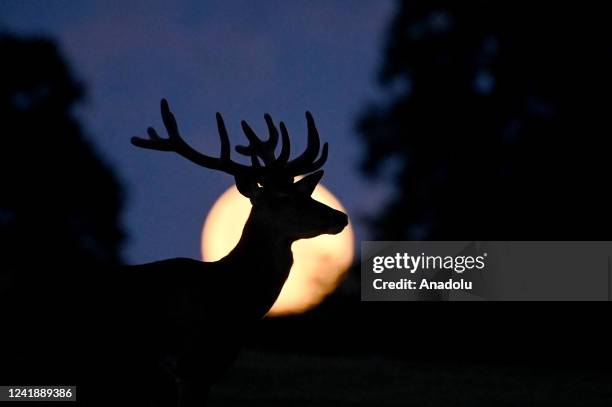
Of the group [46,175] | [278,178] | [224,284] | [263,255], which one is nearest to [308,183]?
[278,178]

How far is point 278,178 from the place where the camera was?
7.48m

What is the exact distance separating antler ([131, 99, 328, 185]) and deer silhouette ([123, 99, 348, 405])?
0.5 inches

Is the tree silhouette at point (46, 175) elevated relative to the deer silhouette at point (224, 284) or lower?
elevated

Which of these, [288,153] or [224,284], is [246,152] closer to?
[288,153]

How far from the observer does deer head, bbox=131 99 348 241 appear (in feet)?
23.9

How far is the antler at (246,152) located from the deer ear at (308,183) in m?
0.14

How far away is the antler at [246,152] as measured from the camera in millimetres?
7562

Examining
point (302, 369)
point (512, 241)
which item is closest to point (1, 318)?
point (302, 369)

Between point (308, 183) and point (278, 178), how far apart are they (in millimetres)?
239

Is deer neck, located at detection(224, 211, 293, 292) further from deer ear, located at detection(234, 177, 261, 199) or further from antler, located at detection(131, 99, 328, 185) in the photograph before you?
antler, located at detection(131, 99, 328, 185)

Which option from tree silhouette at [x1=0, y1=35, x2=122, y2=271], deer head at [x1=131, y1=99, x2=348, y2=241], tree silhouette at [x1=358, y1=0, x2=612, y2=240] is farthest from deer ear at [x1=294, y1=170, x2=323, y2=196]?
tree silhouette at [x1=0, y1=35, x2=122, y2=271]

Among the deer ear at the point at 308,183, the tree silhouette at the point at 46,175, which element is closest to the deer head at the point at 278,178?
the deer ear at the point at 308,183

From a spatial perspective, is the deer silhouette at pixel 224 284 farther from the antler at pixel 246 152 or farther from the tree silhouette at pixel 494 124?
the tree silhouette at pixel 494 124

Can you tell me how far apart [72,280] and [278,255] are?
5.02 feet
